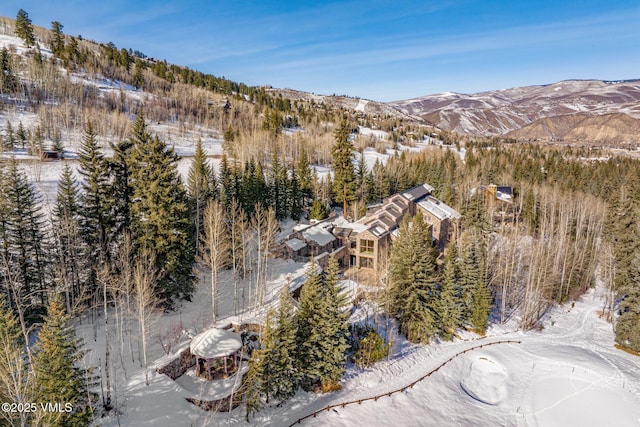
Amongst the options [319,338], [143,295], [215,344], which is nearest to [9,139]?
[143,295]

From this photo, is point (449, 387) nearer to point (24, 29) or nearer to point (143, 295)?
point (143, 295)

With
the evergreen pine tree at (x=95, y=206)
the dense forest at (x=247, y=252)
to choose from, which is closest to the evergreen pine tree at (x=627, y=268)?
the dense forest at (x=247, y=252)

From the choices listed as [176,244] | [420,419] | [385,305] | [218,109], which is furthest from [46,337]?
[218,109]

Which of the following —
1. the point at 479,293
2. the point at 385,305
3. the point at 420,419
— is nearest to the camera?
the point at 420,419

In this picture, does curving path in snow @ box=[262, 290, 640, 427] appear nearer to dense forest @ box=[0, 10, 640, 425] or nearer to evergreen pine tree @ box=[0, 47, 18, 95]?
dense forest @ box=[0, 10, 640, 425]

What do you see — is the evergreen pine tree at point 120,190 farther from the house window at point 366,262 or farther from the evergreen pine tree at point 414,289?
the house window at point 366,262

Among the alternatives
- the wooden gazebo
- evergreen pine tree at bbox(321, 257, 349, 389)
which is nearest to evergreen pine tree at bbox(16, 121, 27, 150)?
the wooden gazebo

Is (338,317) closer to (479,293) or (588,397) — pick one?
(479,293)
